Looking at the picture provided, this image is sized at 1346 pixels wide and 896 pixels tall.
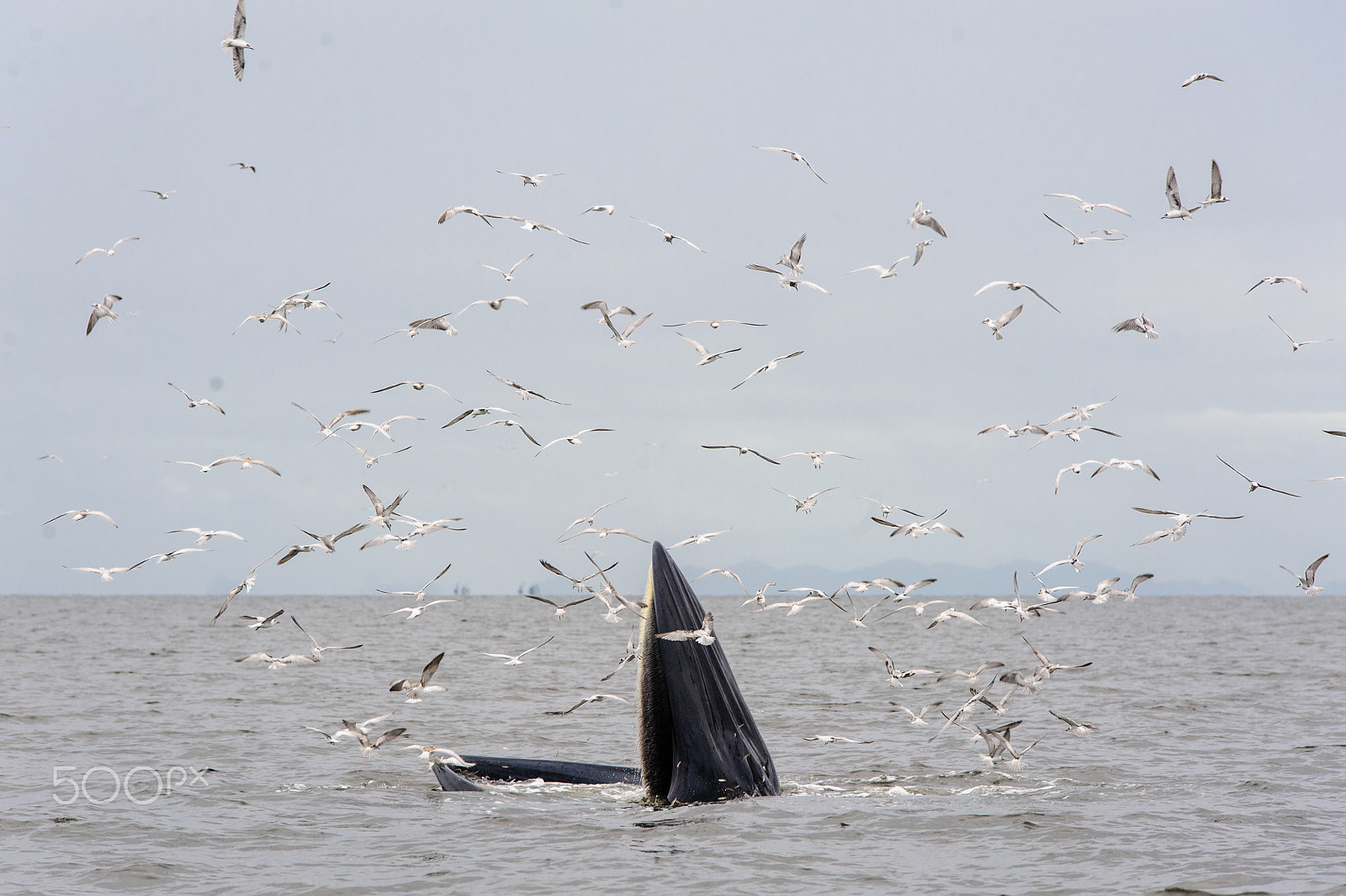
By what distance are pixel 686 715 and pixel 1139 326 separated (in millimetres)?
7214

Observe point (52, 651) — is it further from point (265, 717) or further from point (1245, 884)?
point (1245, 884)

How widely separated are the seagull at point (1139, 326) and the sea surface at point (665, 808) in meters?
5.28

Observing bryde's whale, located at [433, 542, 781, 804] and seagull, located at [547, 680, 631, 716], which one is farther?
seagull, located at [547, 680, 631, 716]

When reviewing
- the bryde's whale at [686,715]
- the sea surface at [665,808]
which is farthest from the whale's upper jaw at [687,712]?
the sea surface at [665,808]

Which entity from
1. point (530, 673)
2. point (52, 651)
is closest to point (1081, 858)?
point (530, 673)

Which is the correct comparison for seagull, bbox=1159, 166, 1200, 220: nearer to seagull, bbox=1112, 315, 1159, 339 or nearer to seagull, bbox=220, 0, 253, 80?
seagull, bbox=1112, 315, 1159, 339

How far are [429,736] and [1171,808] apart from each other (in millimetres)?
11183

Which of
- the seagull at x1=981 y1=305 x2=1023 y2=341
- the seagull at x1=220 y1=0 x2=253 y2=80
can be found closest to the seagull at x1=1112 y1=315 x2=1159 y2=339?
the seagull at x1=981 y1=305 x2=1023 y2=341

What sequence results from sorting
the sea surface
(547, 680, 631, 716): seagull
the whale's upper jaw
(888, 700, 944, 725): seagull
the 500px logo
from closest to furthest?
the sea surface → the whale's upper jaw → (547, 680, 631, 716): seagull → (888, 700, 944, 725): seagull → the 500px logo

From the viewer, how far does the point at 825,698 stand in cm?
2452

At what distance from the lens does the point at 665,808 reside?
1099cm

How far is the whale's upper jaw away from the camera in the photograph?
9523 millimetres

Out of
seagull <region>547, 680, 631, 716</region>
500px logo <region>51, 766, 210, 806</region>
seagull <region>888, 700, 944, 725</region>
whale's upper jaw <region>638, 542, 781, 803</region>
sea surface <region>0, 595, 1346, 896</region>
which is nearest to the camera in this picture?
sea surface <region>0, 595, 1346, 896</region>

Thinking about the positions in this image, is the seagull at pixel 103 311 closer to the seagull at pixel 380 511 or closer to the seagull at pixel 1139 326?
the seagull at pixel 380 511
